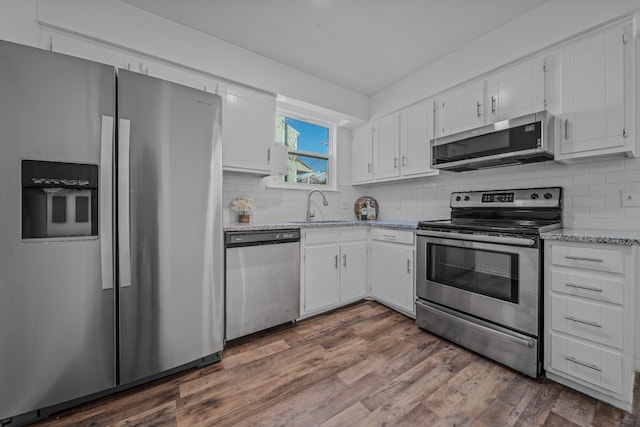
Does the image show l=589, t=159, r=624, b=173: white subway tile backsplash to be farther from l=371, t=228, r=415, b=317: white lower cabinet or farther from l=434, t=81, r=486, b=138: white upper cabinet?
l=371, t=228, r=415, b=317: white lower cabinet

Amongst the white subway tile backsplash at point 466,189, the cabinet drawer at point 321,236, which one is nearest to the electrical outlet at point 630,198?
the white subway tile backsplash at point 466,189

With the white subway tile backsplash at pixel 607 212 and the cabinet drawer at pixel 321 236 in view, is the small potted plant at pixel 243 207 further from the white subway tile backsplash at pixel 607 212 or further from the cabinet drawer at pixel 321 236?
the white subway tile backsplash at pixel 607 212

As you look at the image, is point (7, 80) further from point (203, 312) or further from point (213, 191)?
point (203, 312)

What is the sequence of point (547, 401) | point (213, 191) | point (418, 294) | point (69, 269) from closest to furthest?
point (69, 269), point (547, 401), point (213, 191), point (418, 294)

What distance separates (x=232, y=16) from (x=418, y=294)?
298 cm

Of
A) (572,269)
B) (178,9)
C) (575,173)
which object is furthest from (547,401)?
(178,9)

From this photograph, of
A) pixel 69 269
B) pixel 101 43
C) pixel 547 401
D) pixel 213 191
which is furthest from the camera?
pixel 101 43

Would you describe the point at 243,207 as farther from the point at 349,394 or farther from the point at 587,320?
the point at 587,320

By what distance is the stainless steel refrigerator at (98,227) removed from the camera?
1.31 metres

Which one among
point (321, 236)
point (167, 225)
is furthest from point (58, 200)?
point (321, 236)

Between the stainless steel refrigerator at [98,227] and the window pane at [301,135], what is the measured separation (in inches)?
60.4

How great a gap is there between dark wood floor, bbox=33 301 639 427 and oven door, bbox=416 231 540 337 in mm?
375

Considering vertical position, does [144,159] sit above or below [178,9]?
below

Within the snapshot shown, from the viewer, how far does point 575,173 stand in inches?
82.2
